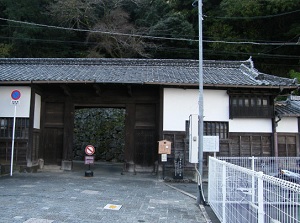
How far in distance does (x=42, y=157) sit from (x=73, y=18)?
15.5 metres

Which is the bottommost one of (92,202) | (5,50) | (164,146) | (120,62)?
(92,202)

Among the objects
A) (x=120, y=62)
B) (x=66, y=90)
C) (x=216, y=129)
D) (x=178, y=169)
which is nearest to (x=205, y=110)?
(x=216, y=129)

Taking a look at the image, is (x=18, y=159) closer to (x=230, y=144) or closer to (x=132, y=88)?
(x=132, y=88)

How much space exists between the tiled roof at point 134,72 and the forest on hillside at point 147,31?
8.76 m

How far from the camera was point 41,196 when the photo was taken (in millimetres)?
7848

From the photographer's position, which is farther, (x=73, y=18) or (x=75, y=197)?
(x=73, y=18)

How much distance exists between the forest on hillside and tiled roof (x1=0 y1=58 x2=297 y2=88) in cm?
876

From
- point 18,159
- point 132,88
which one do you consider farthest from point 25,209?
point 132,88

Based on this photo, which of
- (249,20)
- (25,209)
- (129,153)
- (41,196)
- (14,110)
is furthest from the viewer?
(249,20)

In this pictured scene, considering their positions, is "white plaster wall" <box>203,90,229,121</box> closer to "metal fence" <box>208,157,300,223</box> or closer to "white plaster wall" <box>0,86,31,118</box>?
"metal fence" <box>208,157,300,223</box>

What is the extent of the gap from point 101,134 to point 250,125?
14.1 m

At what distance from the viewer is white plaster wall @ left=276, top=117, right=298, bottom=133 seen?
43.3 ft

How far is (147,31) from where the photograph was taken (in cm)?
2539

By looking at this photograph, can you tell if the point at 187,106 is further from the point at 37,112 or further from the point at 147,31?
the point at 147,31
